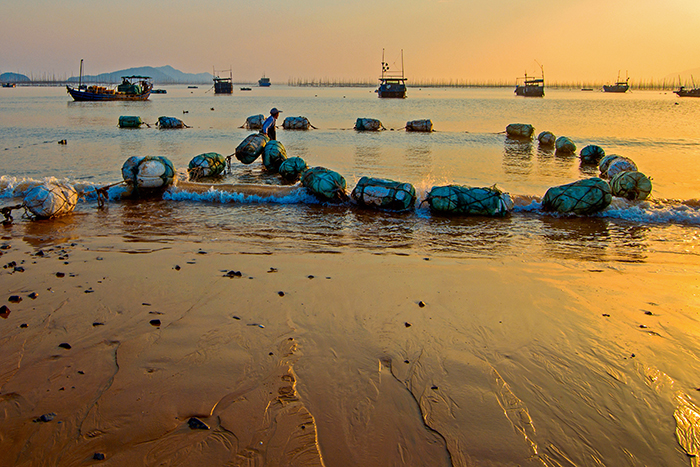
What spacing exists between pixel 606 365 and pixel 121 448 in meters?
3.96

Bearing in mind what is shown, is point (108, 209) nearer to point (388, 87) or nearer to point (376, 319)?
point (376, 319)

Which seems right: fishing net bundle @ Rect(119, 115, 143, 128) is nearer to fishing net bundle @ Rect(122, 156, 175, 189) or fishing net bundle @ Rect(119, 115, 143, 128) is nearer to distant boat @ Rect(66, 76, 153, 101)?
fishing net bundle @ Rect(122, 156, 175, 189)

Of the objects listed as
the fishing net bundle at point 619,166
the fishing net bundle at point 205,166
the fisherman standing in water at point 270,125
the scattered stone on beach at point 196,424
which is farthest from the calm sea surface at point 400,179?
the scattered stone on beach at point 196,424

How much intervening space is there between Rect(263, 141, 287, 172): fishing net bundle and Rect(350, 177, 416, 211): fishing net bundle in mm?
5690

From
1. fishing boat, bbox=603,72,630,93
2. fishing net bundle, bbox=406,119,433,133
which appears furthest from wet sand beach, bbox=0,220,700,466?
fishing boat, bbox=603,72,630,93

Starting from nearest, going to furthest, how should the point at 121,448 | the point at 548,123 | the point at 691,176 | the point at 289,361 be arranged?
the point at 121,448, the point at 289,361, the point at 691,176, the point at 548,123

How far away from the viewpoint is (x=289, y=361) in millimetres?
3842

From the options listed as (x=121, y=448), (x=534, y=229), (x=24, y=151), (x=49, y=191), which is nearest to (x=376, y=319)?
(x=121, y=448)

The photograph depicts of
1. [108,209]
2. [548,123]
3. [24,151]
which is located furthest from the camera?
[548,123]

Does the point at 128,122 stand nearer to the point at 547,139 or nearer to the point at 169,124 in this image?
the point at 169,124

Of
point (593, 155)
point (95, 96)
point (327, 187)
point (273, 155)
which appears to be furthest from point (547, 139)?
point (95, 96)

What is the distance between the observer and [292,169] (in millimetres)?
13539

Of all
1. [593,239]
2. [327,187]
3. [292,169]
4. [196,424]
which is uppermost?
[292,169]

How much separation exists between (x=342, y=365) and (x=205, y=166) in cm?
1151
